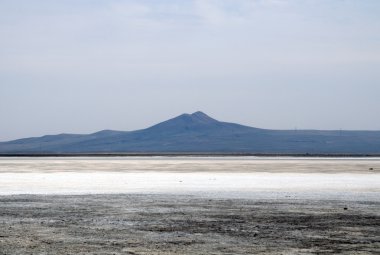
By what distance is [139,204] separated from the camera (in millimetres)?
28578

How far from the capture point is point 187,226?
70.1 feet

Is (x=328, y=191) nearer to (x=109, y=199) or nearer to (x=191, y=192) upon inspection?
(x=191, y=192)

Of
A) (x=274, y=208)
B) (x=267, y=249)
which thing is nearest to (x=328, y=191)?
(x=274, y=208)

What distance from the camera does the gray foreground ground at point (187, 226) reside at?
56.3 ft

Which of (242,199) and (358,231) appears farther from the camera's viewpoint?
(242,199)

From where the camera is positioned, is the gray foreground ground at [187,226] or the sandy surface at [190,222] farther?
the sandy surface at [190,222]

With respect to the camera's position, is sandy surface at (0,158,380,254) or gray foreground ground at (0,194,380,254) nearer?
gray foreground ground at (0,194,380,254)

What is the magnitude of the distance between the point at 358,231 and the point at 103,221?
23.9ft

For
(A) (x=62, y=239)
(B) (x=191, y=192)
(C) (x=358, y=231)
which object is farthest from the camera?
(B) (x=191, y=192)

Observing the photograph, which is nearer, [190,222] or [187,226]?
[187,226]

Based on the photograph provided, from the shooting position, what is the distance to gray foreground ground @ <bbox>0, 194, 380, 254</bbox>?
1716cm

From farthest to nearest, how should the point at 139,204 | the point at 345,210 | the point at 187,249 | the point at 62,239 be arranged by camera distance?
1. the point at 139,204
2. the point at 345,210
3. the point at 62,239
4. the point at 187,249

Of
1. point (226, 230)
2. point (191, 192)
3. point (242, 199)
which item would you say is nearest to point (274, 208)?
point (242, 199)

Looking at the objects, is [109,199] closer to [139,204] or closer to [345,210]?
[139,204]
